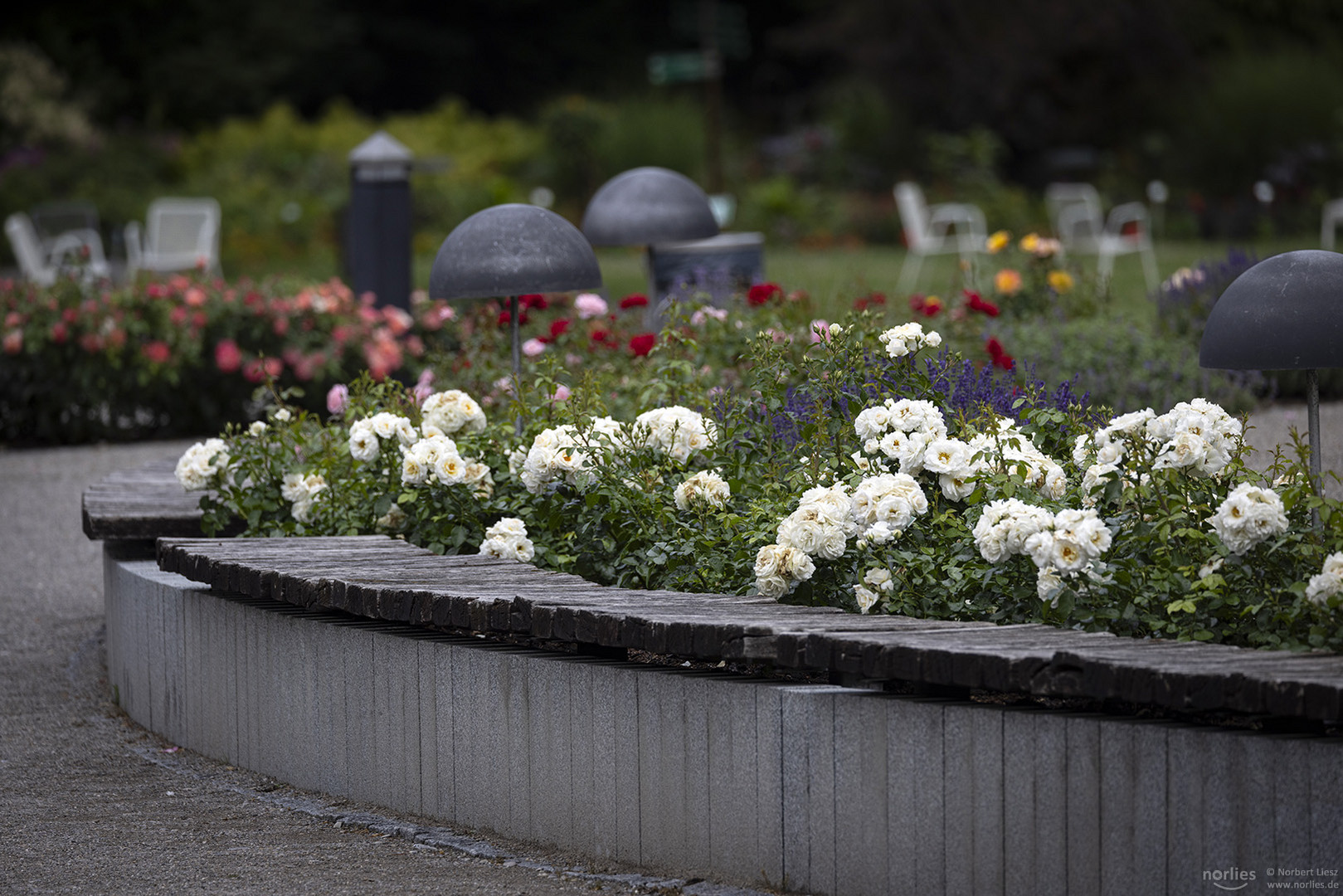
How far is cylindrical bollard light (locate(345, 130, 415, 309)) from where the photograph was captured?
8.52 metres

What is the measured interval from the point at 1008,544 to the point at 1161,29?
18628 mm

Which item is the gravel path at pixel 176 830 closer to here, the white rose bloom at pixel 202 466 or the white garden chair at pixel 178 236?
the white rose bloom at pixel 202 466

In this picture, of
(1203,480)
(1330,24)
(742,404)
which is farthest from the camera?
(1330,24)

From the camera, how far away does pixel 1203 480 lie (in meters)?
3.13

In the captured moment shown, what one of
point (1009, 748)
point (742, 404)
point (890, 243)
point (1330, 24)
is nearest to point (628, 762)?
point (1009, 748)

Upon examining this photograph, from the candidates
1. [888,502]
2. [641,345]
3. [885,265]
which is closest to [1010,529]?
[888,502]

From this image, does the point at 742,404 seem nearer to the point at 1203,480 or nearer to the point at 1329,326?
the point at 1203,480

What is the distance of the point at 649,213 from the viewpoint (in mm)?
6281

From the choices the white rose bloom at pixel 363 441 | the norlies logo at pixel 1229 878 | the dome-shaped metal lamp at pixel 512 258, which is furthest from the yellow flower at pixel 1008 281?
the norlies logo at pixel 1229 878

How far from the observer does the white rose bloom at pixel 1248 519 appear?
9.16ft

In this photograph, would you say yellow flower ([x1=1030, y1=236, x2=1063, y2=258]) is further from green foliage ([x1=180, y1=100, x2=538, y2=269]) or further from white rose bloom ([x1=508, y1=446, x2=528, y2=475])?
green foliage ([x1=180, y1=100, x2=538, y2=269])

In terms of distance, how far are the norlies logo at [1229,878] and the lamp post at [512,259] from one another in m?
2.29

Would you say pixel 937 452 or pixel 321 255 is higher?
pixel 321 255

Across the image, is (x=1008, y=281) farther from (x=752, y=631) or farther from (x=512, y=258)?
(x=752, y=631)
